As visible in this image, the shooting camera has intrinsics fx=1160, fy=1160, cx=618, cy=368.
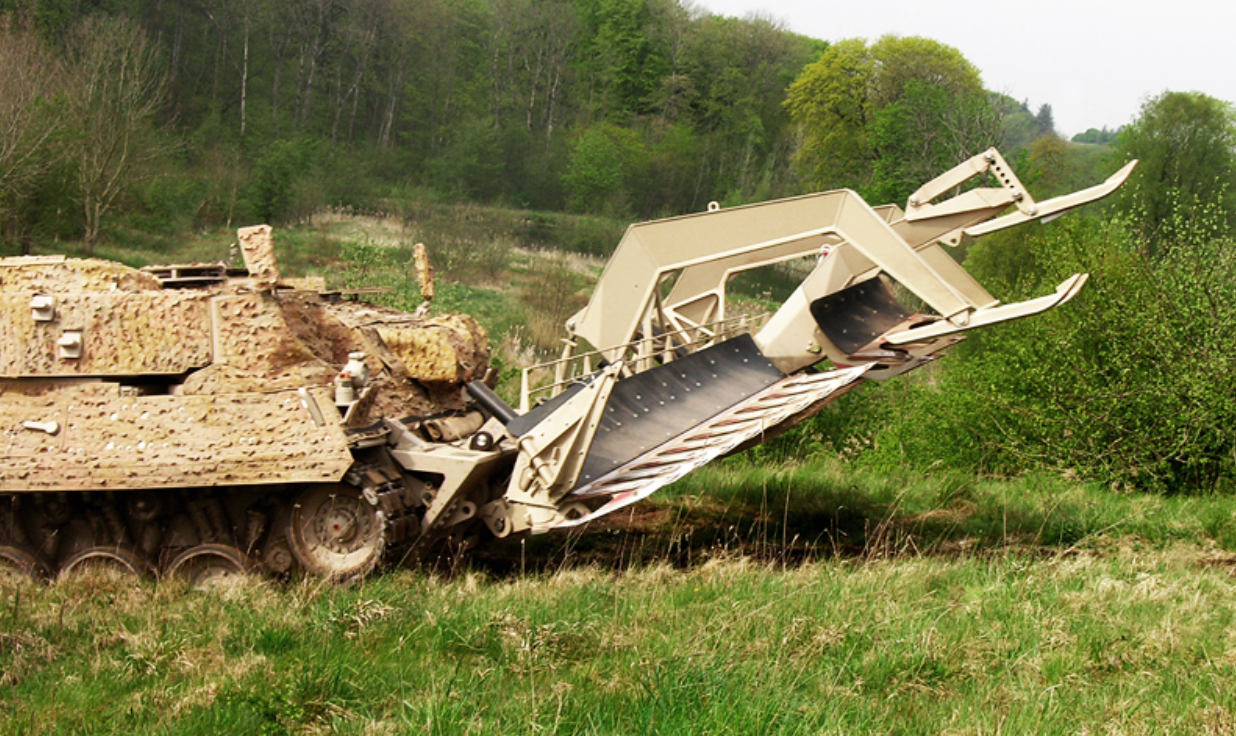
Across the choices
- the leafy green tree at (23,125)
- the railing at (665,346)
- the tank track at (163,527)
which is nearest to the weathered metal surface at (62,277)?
the tank track at (163,527)

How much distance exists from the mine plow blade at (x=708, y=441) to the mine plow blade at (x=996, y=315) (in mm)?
565

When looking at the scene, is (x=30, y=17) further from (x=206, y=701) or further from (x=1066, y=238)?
(x=206, y=701)

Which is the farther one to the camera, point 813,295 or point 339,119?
point 339,119

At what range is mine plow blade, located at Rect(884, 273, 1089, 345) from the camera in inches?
277

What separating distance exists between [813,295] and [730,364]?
84 cm

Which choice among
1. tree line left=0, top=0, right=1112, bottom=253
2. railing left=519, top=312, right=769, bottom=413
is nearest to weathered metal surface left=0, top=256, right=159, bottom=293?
railing left=519, top=312, right=769, bottom=413

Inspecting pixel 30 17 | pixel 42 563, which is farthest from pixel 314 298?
pixel 30 17

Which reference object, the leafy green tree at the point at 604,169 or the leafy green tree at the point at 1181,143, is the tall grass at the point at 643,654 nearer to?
the leafy green tree at the point at 1181,143

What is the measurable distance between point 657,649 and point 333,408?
314 cm


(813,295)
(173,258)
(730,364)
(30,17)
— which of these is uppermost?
(30,17)

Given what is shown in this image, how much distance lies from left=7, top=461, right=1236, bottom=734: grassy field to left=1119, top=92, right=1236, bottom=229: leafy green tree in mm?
26485

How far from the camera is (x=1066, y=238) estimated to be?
46.3 feet

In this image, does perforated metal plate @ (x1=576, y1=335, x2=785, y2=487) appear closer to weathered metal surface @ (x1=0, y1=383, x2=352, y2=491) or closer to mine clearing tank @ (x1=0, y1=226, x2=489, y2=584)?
mine clearing tank @ (x1=0, y1=226, x2=489, y2=584)

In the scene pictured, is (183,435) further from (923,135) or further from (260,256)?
(923,135)
